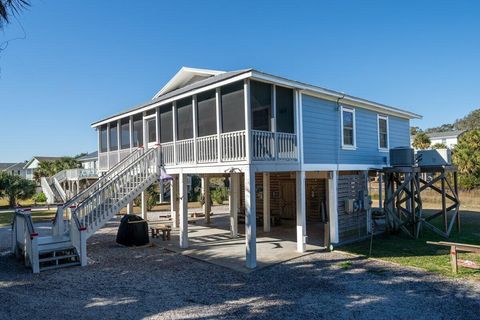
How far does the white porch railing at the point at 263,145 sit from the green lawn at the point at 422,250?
182 inches

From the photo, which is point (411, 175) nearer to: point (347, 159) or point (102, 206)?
point (347, 159)

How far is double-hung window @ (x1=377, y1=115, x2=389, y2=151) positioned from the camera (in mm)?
15391

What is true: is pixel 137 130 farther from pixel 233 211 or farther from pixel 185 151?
pixel 233 211

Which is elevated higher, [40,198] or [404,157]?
[404,157]

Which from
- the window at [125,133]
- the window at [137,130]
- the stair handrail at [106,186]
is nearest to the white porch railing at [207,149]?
the stair handrail at [106,186]

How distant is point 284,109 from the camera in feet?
36.1

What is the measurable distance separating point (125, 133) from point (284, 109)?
9.58m

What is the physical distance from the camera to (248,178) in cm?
937

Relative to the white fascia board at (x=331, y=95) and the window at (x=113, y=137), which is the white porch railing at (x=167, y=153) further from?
the window at (x=113, y=137)

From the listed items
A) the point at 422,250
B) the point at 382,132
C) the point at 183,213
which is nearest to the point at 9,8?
the point at 183,213

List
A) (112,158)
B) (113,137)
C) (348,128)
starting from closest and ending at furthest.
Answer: (348,128) < (112,158) < (113,137)

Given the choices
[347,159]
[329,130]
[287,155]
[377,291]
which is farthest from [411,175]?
[377,291]

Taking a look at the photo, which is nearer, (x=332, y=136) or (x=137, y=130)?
(x=332, y=136)

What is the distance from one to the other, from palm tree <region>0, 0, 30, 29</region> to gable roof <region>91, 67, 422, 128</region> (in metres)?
5.68
